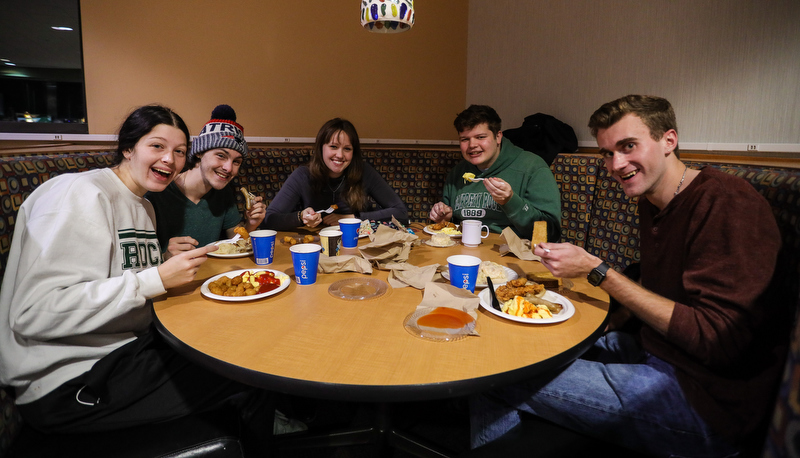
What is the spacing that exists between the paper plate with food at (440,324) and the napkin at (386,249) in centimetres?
45

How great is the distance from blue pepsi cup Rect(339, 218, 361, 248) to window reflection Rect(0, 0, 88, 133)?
7.86 feet

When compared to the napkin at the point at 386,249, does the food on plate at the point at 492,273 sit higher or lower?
lower

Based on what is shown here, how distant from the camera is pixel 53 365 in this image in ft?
3.77

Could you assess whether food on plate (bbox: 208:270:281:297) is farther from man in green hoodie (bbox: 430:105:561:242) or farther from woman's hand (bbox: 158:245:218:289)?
man in green hoodie (bbox: 430:105:561:242)

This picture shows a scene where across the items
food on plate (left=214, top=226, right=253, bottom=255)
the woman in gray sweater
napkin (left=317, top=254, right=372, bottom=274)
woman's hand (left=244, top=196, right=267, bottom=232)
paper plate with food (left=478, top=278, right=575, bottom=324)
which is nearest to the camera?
paper plate with food (left=478, top=278, right=575, bottom=324)

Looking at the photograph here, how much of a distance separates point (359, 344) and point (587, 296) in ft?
2.60

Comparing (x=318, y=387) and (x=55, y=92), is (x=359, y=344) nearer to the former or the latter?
(x=318, y=387)

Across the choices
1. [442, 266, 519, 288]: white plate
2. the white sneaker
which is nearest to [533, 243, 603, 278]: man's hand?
[442, 266, 519, 288]: white plate

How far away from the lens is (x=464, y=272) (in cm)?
128

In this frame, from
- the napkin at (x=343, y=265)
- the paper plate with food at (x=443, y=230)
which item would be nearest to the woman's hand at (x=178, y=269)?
the napkin at (x=343, y=265)

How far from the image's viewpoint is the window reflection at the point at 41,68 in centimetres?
271

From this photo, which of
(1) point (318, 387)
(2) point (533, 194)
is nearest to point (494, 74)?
(2) point (533, 194)

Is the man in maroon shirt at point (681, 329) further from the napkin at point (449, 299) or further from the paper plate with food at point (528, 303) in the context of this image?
the napkin at point (449, 299)

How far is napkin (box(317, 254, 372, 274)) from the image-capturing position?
1.51 metres
